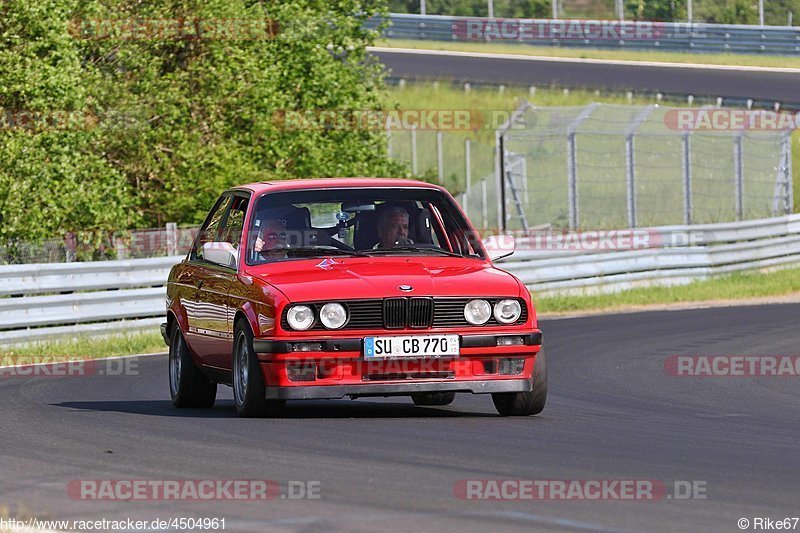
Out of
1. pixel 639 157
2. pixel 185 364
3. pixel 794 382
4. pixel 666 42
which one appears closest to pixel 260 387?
pixel 185 364

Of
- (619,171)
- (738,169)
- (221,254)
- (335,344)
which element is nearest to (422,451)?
(335,344)

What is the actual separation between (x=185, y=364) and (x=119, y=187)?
11.5 metres

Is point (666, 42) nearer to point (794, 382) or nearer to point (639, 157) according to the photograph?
point (639, 157)

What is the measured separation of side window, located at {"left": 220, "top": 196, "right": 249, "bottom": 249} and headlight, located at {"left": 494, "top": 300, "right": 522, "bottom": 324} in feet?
6.45

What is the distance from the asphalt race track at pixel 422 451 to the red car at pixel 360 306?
27 cm

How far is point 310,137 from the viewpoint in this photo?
89.5 feet

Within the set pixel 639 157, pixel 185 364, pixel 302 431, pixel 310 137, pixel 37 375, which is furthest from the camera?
pixel 639 157

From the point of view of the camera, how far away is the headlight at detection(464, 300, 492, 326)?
32.6 feet

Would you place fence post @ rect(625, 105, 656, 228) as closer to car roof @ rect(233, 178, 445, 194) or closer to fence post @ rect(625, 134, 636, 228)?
fence post @ rect(625, 134, 636, 228)

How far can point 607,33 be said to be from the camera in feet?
171

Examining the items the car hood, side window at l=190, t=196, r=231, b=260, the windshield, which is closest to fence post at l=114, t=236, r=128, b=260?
side window at l=190, t=196, r=231, b=260

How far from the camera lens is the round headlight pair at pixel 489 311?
9.93 meters

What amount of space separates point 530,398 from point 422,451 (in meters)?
1.93

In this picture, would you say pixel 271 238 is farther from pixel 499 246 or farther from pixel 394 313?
pixel 499 246
